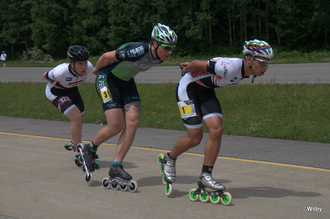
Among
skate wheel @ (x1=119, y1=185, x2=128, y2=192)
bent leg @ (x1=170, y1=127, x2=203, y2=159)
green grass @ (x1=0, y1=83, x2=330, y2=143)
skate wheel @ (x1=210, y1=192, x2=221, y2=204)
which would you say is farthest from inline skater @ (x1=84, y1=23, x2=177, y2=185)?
green grass @ (x1=0, y1=83, x2=330, y2=143)

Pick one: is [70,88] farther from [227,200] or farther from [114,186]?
[227,200]

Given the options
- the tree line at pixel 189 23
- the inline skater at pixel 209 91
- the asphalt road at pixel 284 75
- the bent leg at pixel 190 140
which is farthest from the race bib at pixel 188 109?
the tree line at pixel 189 23

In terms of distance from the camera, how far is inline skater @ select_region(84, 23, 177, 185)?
6375mm

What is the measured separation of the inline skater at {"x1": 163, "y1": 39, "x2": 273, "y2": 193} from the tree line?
4274 cm

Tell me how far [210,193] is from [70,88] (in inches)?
144

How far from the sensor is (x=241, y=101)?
15109 mm

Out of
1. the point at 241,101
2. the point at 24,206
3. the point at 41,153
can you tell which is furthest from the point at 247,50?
the point at 241,101

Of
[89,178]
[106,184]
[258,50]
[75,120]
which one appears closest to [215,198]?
[106,184]

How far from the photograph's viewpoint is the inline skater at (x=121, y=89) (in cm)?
638

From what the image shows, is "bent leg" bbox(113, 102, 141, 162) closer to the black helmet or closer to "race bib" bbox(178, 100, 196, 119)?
"race bib" bbox(178, 100, 196, 119)

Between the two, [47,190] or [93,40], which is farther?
[93,40]

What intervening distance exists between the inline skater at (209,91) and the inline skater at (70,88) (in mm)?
2243

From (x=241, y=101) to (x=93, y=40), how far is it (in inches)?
1907

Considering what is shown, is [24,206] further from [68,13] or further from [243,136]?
[68,13]
